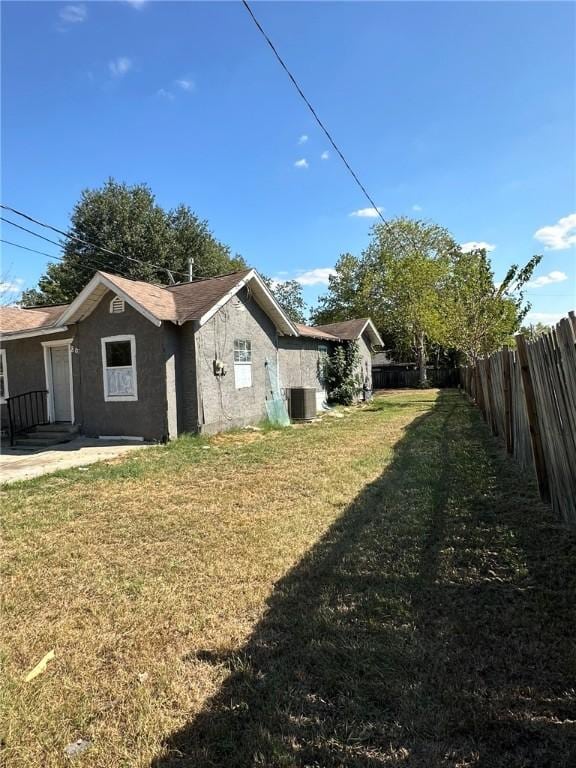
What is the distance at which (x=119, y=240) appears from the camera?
29.4 meters

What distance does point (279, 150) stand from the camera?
471 inches

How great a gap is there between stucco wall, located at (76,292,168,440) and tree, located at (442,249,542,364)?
55.3 ft

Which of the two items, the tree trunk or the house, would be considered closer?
the house

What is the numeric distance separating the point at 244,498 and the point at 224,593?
2.50 metres

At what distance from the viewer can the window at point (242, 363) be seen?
12812 millimetres

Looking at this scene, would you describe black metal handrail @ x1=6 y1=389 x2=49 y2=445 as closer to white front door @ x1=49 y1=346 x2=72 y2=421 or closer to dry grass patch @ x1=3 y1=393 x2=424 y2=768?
white front door @ x1=49 y1=346 x2=72 y2=421

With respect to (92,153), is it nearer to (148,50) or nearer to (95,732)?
(148,50)

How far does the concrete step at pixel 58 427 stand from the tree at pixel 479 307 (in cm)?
1832

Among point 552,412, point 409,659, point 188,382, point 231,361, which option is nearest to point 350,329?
point 231,361

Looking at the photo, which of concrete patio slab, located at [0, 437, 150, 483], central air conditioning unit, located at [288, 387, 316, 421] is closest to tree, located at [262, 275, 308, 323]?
central air conditioning unit, located at [288, 387, 316, 421]

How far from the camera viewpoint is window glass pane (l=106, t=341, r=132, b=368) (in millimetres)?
11305

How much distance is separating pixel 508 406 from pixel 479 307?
1765 centimetres

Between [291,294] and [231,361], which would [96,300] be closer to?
[231,361]

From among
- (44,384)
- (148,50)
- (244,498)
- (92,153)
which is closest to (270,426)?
(44,384)
